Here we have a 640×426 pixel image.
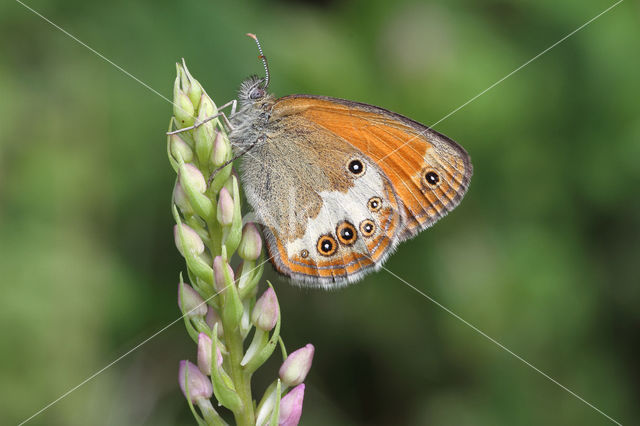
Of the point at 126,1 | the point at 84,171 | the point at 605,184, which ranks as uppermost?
the point at 126,1

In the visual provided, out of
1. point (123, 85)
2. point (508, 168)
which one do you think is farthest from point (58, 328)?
point (508, 168)

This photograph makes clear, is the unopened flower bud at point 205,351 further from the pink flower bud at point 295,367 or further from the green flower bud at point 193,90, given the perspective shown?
the green flower bud at point 193,90

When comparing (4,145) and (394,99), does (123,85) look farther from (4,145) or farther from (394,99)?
(394,99)

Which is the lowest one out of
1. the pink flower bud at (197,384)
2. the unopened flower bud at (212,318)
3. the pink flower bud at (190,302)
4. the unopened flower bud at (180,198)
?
the pink flower bud at (197,384)

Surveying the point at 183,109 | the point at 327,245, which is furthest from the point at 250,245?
the point at 327,245

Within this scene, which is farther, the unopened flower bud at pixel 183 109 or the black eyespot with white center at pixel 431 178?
the black eyespot with white center at pixel 431 178

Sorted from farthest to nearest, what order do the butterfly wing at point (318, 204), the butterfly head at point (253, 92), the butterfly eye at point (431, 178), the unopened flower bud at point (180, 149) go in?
the butterfly eye at point (431, 178) < the butterfly head at point (253, 92) < the butterfly wing at point (318, 204) < the unopened flower bud at point (180, 149)

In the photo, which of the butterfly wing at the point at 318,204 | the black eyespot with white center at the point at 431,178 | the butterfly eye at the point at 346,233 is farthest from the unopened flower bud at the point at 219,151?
the black eyespot with white center at the point at 431,178

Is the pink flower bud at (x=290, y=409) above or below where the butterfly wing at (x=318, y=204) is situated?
below
